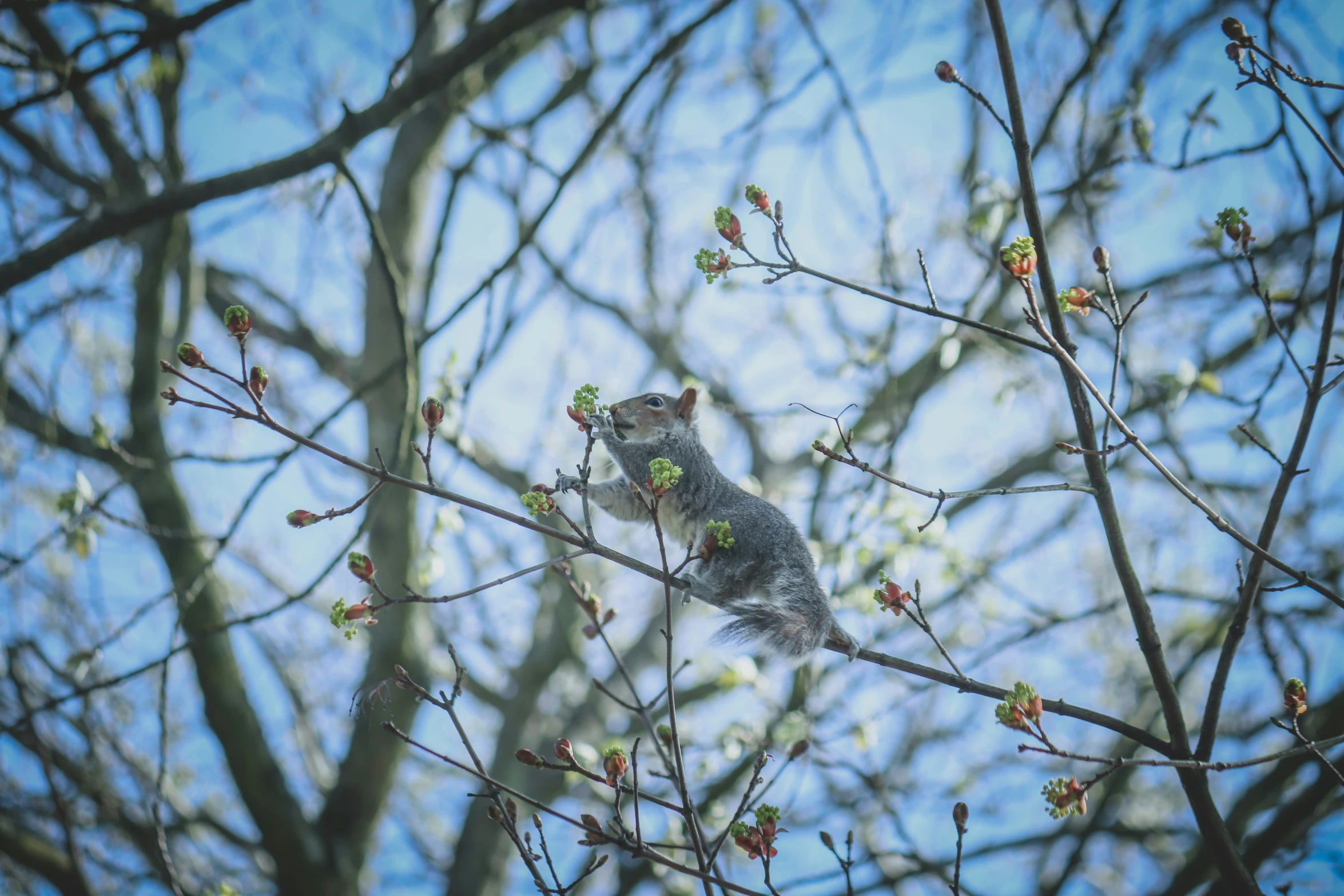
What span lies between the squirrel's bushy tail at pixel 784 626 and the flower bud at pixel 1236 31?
192cm

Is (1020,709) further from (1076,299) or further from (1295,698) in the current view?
(1076,299)

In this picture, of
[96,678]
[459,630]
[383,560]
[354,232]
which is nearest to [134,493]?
[96,678]

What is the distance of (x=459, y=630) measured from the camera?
25.9 ft

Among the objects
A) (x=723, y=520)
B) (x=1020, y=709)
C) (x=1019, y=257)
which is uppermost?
(x=723, y=520)

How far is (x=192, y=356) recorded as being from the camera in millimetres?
1736

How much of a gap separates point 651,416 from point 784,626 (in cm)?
136

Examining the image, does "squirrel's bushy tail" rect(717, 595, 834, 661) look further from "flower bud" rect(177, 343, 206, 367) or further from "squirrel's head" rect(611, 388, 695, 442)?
"flower bud" rect(177, 343, 206, 367)

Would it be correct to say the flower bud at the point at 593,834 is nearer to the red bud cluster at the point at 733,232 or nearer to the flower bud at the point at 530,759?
the flower bud at the point at 530,759

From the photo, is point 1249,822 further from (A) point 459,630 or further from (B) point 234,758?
(A) point 459,630

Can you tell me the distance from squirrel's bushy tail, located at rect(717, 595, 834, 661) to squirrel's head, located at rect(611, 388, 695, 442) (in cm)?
101

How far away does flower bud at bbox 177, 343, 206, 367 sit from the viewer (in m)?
1.71

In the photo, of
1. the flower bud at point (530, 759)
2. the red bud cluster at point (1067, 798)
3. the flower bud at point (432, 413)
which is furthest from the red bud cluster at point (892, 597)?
the flower bud at point (432, 413)

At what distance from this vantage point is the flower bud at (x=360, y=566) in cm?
195

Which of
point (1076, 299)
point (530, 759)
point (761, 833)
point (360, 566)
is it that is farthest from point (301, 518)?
point (1076, 299)
